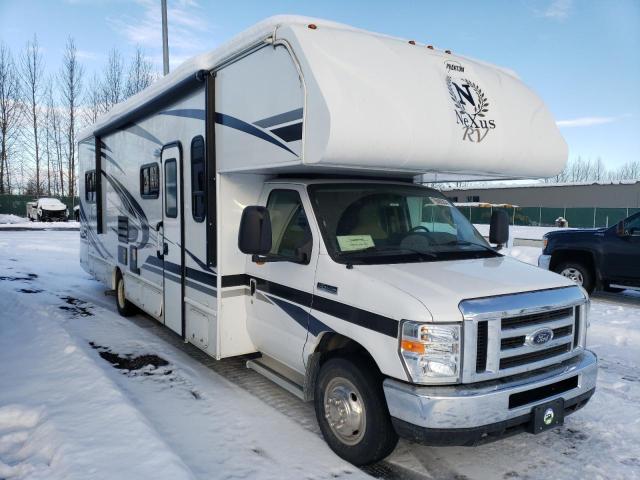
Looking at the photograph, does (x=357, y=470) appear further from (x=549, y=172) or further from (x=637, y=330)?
(x=637, y=330)

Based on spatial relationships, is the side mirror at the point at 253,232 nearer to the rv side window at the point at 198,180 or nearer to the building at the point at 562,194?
the rv side window at the point at 198,180

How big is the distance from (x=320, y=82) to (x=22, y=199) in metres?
44.1

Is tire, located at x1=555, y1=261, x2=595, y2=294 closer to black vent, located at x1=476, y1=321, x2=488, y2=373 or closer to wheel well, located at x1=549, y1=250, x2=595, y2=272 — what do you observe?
wheel well, located at x1=549, y1=250, x2=595, y2=272

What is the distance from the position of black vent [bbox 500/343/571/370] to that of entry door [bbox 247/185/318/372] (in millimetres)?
1504

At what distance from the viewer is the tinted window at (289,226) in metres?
4.27

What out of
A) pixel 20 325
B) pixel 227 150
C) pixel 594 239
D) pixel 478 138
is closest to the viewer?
pixel 478 138

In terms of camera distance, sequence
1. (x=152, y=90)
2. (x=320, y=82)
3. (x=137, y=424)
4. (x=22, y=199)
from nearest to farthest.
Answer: (x=320, y=82) → (x=137, y=424) → (x=152, y=90) → (x=22, y=199)

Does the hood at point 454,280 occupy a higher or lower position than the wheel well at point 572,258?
higher

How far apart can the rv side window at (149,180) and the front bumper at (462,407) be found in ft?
14.0

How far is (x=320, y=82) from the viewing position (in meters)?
3.61

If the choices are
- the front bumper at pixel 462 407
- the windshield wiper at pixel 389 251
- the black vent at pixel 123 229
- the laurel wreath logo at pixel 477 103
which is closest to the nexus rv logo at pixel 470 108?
the laurel wreath logo at pixel 477 103

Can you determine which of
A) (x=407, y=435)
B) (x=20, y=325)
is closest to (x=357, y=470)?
(x=407, y=435)

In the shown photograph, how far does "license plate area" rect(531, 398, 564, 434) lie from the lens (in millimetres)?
3385

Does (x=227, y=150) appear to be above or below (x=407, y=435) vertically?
above
